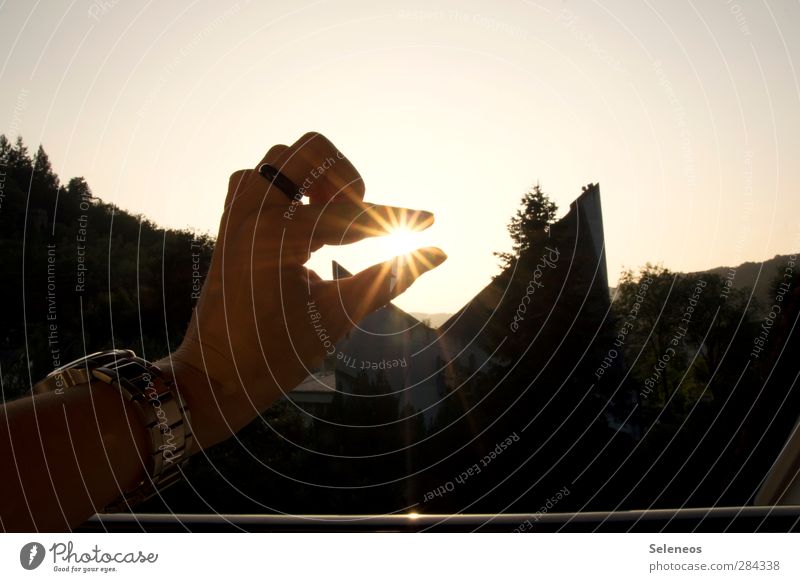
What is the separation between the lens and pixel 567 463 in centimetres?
745

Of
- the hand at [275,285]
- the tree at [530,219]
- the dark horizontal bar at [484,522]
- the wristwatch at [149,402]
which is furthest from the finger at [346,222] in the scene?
the tree at [530,219]

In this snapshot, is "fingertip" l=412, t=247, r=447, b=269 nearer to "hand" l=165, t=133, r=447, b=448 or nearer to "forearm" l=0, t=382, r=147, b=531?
"hand" l=165, t=133, r=447, b=448

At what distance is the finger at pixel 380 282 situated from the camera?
435 mm

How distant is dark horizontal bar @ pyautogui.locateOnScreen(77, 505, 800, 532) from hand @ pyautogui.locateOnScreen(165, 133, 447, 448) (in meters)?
0.38

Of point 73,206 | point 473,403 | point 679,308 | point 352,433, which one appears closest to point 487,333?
point 473,403

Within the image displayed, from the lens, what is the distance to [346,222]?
0.43m

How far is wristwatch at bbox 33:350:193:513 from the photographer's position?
0.40m

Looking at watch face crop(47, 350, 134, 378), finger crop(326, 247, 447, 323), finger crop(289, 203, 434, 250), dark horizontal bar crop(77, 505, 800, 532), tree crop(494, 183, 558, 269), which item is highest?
tree crop(494, 183, 558, 269)

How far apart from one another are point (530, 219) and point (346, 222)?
631 cm

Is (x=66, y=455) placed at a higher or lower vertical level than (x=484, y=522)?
higher
